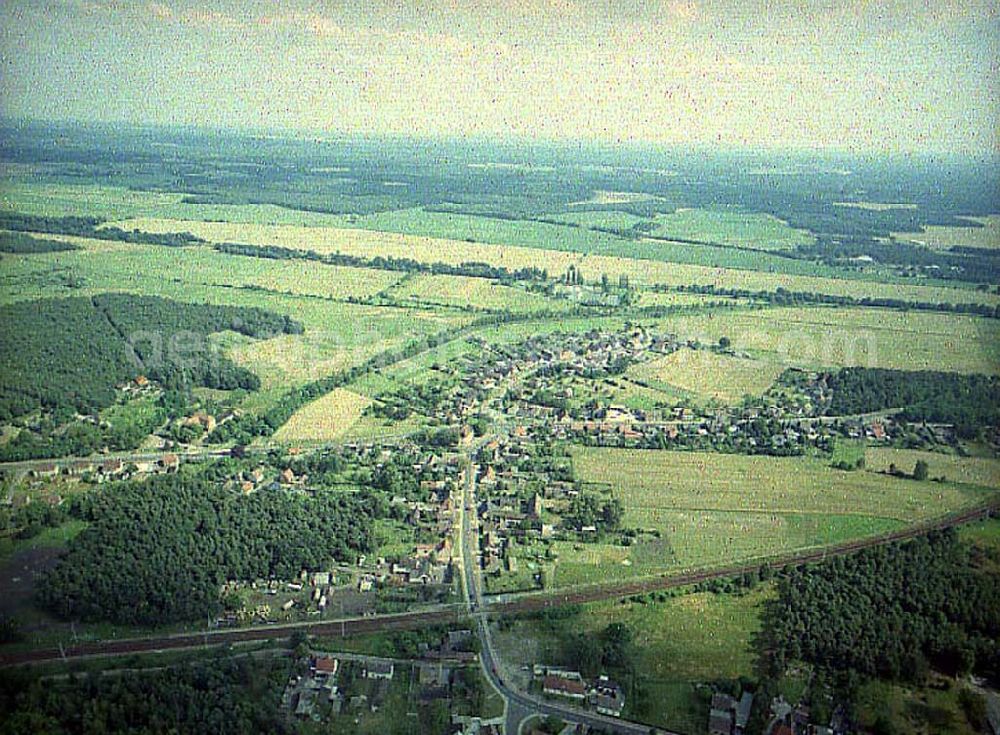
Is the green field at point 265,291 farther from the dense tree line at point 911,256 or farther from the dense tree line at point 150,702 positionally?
the dense tree line at point 911,256

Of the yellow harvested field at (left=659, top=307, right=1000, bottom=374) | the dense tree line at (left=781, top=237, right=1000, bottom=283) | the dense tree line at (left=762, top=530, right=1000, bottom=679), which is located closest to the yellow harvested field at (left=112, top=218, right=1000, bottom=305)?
the dense tree line at (left=781, top=237, right=1000, bottom=283)

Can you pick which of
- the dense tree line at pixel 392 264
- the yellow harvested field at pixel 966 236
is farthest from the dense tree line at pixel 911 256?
the dense tree line at pixel 392 264

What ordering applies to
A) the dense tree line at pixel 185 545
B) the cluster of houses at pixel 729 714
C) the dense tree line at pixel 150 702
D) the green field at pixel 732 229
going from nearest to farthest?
the dense tree line at pixel 150 702 → the cluster of houses at pixel 729 714 → the dense tree line at pixel 185 545 → the green field at pixel 732 229

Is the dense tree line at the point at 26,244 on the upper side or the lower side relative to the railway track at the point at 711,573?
upper

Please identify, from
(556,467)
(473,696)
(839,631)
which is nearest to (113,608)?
(473,696)

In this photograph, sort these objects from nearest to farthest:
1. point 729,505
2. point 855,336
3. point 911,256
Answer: point 729,505, point 855,336, point 911,256

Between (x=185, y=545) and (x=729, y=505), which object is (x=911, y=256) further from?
(x=185, y=545)

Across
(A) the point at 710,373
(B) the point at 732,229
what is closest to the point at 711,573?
(A) the point at 710,373
